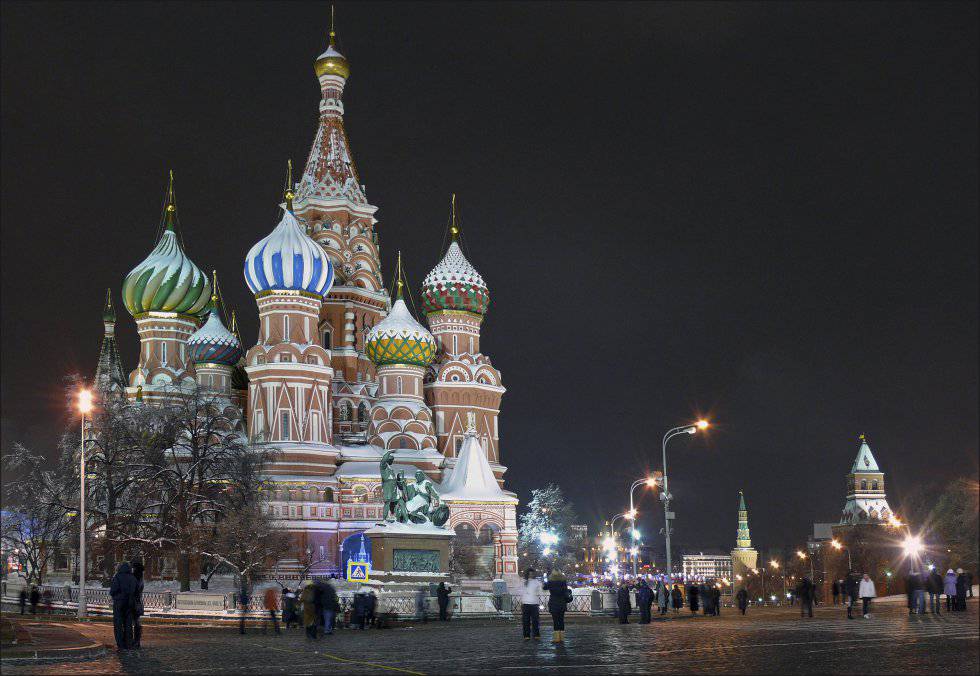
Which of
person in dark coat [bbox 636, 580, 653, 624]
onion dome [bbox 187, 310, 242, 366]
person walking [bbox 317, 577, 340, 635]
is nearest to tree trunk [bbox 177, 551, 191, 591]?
person in dark coat [bbox 636, 580, 653, 624]

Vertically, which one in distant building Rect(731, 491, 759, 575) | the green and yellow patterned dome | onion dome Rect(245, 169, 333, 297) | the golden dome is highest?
the golden dome

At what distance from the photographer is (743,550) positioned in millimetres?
163125

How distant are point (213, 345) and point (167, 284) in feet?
14.3

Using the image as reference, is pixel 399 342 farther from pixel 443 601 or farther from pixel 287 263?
pixel 443 601

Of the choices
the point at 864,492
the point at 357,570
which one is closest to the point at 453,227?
the point at 357,570

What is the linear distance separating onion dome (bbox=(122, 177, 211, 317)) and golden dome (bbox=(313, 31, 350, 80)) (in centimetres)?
1414

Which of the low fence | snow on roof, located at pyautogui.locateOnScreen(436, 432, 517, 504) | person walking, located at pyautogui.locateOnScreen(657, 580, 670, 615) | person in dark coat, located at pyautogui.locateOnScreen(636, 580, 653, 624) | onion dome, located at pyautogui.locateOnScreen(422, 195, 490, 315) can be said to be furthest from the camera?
onion dome, located at pyautogui.locateOnScreen(422, 195, 490, 315)

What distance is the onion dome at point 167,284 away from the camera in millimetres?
→ 67938

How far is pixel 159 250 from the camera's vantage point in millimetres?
69688

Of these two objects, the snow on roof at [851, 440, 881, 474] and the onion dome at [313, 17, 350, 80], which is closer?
the onion dome at [313, 17, 350, 80]

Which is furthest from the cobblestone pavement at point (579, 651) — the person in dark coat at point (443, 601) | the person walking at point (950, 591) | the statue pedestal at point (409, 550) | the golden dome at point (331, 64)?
the golden dome at point (331, 64)

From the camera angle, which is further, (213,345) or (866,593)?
(213,345)

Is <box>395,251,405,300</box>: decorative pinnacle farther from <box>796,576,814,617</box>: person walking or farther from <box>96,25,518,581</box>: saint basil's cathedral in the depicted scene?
<box>796,576,814,617</box>: person walking

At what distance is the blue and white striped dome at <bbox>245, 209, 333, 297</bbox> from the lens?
61.2m
